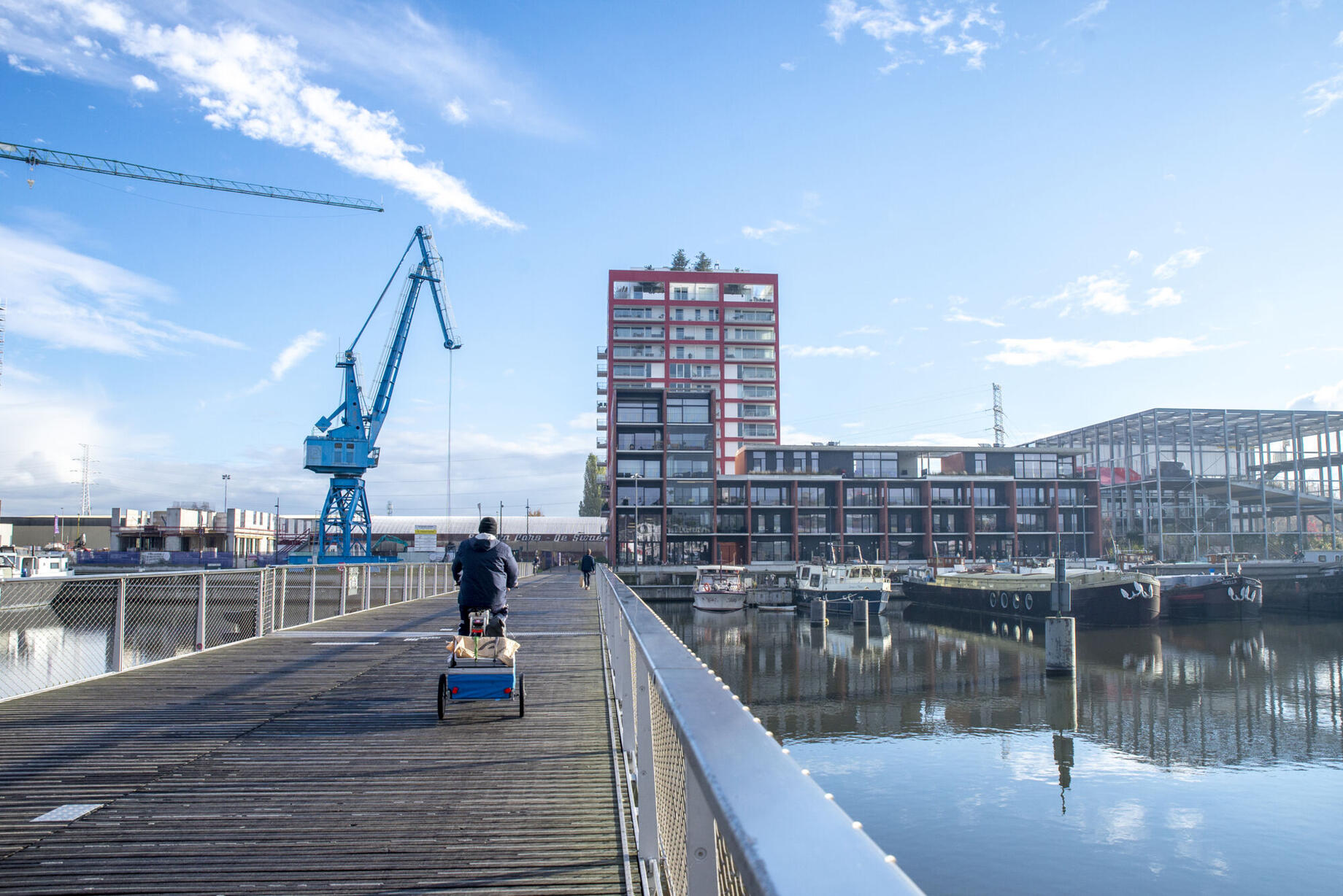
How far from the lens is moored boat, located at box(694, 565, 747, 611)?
161 ft

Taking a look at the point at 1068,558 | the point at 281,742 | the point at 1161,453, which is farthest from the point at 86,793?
the point at 1161,453

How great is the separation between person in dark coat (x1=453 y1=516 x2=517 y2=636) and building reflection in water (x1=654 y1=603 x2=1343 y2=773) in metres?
14.5

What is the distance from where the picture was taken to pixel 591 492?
121375 millimetres

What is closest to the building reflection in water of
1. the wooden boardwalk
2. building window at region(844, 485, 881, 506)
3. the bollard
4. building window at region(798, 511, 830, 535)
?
the bollard

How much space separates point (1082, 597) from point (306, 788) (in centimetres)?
4229

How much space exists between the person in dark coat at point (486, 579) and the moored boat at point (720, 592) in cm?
4181

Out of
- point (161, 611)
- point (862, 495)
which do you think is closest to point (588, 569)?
point (161, 611)

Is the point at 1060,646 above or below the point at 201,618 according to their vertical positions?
below

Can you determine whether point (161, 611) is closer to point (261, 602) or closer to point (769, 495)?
point (261, 602)

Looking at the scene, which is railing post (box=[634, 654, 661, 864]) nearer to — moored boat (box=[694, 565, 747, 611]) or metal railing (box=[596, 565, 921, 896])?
metal railing (box=[596, 565, 921, 896])

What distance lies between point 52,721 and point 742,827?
8.61 metres

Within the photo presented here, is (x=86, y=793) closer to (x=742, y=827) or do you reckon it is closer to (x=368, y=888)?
(x=368, y=888)

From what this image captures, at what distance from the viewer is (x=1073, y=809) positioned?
1541cm

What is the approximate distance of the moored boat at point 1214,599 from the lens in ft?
147
